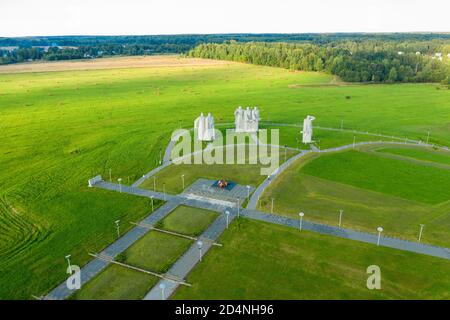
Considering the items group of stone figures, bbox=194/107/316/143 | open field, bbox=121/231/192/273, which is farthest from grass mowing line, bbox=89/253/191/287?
group of stone figures, bbox=194/107/316/143

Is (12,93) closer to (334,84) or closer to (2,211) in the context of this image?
(2,211)

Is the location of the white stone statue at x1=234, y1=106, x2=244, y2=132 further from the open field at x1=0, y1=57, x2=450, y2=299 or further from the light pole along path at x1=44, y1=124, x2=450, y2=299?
the light pole along path at x1=44, y1=124, x2=450, y2=299

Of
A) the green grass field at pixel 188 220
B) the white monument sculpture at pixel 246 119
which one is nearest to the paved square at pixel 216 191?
the green grass field at pixel 188 220

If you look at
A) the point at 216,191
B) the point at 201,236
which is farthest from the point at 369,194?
the point at 201,236

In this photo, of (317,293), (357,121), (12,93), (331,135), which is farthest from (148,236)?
(12,93)

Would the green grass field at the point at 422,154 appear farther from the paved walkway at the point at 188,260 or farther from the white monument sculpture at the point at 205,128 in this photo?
the paved walkway at the point at 188,260

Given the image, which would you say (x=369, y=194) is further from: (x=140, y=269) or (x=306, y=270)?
(x=140, y=269)
